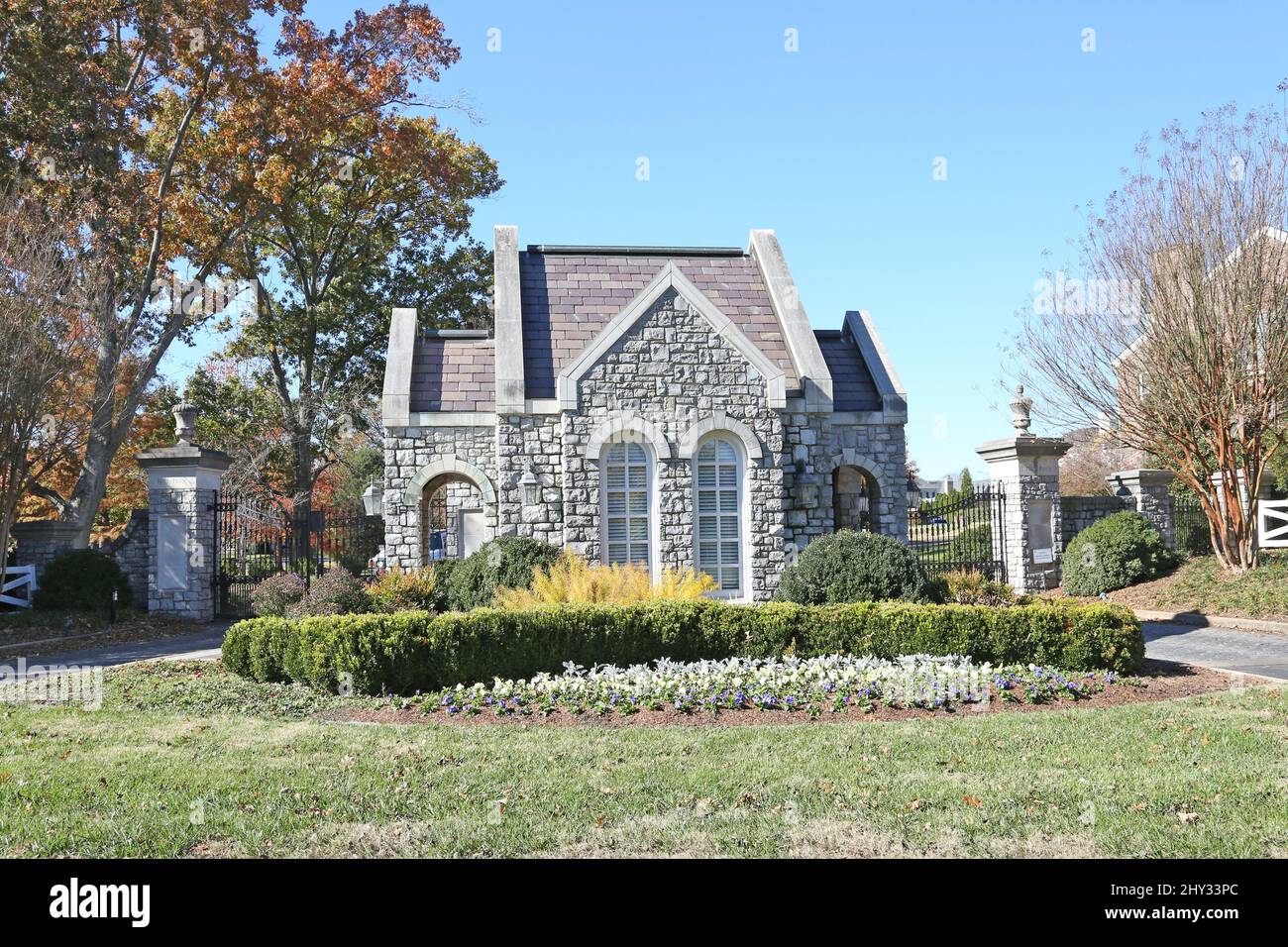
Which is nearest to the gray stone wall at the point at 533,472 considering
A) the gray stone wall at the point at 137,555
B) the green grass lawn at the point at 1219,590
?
the gray stone wall at the point at 137,555

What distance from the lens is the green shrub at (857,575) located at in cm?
1253

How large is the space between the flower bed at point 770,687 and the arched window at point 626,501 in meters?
6.00

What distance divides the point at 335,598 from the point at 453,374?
6426mm

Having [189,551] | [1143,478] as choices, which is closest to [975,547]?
[1143,478]

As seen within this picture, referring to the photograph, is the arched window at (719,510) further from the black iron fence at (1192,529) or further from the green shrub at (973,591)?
the black iron fence at (1192,529)

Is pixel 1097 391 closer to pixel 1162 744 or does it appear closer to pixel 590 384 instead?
pixel 590 384

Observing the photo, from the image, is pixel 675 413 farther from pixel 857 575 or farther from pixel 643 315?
pixel 857 575

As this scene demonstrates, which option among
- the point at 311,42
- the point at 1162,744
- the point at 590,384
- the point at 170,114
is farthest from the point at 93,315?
the point at 1162,744

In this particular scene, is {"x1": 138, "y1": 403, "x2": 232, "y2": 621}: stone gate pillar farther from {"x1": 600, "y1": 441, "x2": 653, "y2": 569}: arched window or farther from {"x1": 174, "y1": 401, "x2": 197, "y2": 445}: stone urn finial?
{"x1": 600, "y1": 441, "x2": 653, "y2": 569}: arched window

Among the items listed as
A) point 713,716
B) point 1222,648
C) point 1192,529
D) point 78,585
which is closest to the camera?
point 713,716

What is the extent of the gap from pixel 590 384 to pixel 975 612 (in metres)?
7.79

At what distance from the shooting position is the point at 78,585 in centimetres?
1738

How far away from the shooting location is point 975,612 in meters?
10.8

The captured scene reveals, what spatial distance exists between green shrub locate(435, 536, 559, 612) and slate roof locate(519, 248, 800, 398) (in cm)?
318
